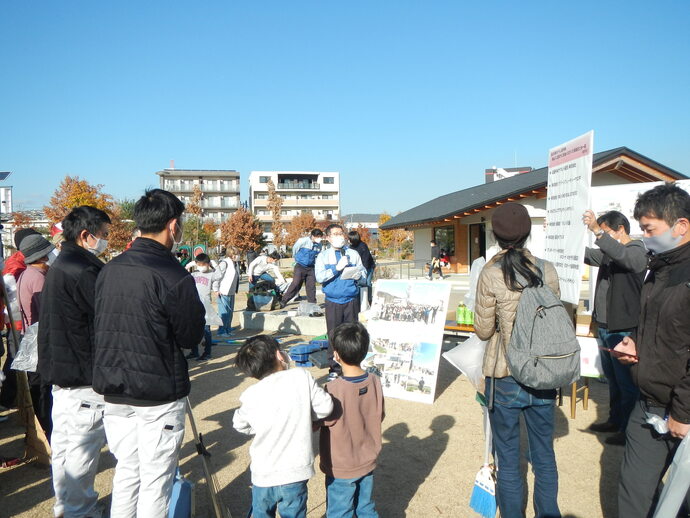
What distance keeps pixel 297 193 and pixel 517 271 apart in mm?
72974

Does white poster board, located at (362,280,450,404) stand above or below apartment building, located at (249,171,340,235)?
below

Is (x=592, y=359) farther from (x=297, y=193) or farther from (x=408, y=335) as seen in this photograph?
(x=297, y=193)

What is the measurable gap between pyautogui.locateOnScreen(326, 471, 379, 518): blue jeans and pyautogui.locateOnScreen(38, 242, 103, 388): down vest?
60.8 inches

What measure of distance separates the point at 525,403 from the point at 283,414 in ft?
4.28

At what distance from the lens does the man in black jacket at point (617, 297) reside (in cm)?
333

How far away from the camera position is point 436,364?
5031 mm

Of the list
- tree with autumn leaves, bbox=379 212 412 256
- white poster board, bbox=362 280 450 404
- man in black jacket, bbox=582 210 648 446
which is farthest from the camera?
tree with autumn leaves, bbox=379 212 412 256

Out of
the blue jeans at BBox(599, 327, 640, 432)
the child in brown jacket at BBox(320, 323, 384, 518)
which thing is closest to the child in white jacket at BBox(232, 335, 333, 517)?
the child in brown jacket at BBox(320, 323, 384, 518)

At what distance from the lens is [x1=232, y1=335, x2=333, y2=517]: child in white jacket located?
2.21m

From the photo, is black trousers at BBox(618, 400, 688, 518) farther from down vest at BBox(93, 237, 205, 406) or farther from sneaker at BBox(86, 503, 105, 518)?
sneaker at BBox(86, 503, 105, 518)

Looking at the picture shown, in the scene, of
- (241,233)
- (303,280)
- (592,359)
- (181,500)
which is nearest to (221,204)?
(241,233)

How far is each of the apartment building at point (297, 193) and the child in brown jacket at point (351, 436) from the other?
230 ft

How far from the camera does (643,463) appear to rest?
2266 millimetres

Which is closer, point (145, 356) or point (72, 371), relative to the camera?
point (145, 356)
